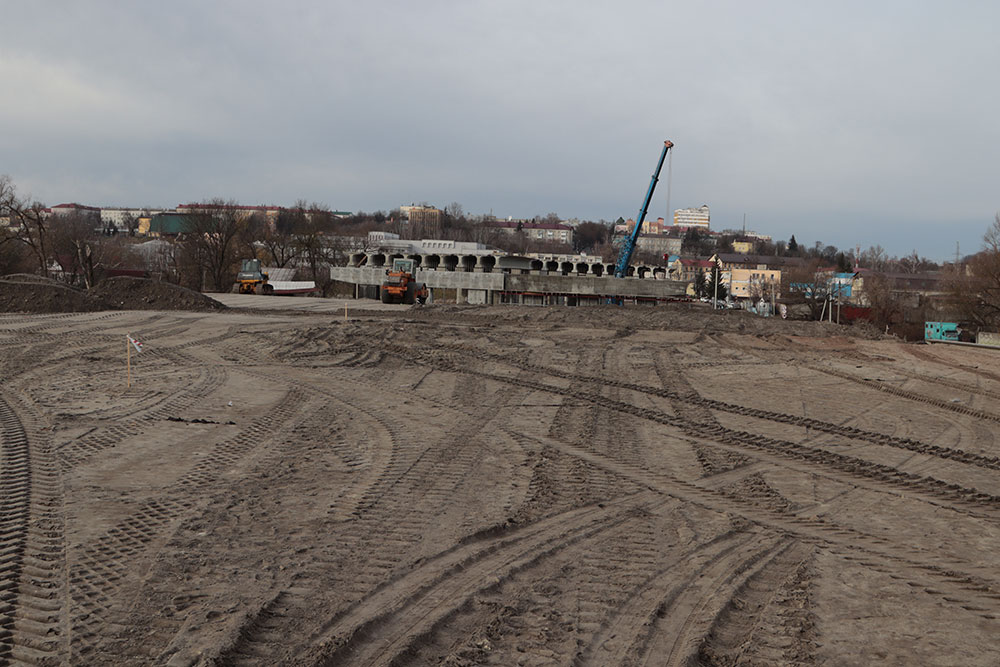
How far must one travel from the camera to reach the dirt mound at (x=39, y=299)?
27609mm

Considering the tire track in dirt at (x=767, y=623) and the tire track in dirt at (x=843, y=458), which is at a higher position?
the tire track in dirt at (x=767, y=623)

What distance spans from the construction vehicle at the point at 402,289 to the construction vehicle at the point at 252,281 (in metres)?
11.3

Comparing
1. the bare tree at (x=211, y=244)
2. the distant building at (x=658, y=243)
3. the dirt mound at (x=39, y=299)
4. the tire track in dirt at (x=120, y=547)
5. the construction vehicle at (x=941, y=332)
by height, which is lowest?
the construction vehicle at (x=941, y=332)

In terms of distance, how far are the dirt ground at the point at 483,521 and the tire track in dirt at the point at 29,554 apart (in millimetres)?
27

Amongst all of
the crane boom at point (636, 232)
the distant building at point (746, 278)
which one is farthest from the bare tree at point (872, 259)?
the crane boom at point (636, 232)

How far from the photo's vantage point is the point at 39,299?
91.5 ft

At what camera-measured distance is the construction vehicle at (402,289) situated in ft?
131

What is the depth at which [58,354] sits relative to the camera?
17.0 m

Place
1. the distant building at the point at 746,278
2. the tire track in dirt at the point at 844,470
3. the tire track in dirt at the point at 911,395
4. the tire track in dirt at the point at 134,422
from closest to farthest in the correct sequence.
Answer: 1. the tire track in dirt at the point at 844,470
2. the tire track in dirt at the point at 134,422
3. the tire track in dirt at the point at 911,395
4. the distant building at the point at 746,278

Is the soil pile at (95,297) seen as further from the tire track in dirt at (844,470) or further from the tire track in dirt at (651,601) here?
the tire track in dirt at (651,601)

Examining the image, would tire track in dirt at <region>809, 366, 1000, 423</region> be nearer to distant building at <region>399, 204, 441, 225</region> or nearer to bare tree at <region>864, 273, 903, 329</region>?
bare tree at <region>864, 273, 903, 329</region>

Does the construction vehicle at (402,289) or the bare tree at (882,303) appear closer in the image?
the construction vehicle at (402,289)

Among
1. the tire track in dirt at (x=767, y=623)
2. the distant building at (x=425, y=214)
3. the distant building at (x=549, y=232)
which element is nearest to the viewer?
the tire track in dirt at (x=767, y=623)

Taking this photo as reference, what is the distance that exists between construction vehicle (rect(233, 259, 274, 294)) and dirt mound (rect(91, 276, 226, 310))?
603 inches
